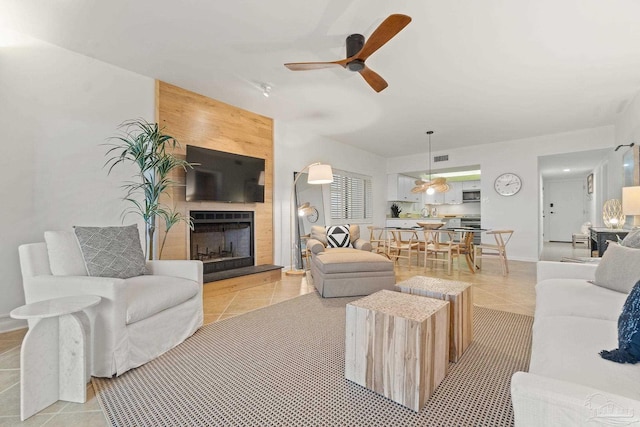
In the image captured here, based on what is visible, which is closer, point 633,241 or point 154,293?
point 154,293

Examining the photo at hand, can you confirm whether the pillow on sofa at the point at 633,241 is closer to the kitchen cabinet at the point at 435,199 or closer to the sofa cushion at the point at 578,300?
the sofa cushion at the point at 578,300

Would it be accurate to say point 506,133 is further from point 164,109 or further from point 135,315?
point 135,315

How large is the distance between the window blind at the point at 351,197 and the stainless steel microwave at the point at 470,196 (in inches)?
127

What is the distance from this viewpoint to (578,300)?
1.73 m

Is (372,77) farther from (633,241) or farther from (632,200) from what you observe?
(632,200)

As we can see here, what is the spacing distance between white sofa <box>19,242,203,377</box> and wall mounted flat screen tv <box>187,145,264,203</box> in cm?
165

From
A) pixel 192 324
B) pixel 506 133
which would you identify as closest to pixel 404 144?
pixel 506 133

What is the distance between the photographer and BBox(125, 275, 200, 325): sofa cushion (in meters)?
1.81

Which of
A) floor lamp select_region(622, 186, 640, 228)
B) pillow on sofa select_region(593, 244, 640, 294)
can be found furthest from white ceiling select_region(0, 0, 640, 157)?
pillow on sofa select_region(593, 244, 640, 294)

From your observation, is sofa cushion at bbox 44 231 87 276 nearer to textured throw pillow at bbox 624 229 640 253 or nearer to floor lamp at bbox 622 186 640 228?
textured throw pillow at bbox 624 229 640 253

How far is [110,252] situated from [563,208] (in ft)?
40.9

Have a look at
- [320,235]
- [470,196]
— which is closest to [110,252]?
[320,235]

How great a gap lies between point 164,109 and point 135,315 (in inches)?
104

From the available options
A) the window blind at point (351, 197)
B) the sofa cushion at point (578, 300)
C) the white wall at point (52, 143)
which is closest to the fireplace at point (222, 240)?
the white wall at point (52, 143)
